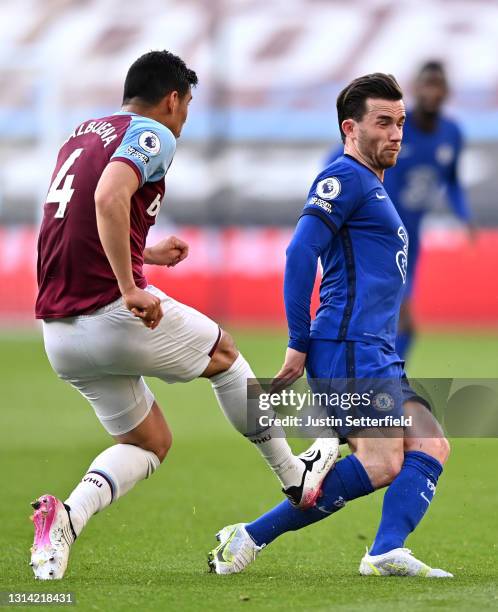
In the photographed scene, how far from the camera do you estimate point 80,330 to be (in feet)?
16.2

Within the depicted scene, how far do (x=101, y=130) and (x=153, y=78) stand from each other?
31cm

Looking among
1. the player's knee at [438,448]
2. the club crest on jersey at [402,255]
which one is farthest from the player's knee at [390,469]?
the club crest on jersey at [402,255]

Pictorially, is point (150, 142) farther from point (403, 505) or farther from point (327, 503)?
point (403, 505)

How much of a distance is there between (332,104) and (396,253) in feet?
84.1

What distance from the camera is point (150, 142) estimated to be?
482cm

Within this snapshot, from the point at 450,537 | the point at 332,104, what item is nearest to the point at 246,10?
the point at 332,104

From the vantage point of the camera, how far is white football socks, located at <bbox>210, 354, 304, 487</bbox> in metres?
5.11

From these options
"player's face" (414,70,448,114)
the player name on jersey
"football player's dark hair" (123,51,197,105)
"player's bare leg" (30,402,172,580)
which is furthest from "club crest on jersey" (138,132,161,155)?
"player's face" (414,70,448,114)

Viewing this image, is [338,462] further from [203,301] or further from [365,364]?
[203,301]

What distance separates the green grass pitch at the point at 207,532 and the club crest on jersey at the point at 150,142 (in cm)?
162

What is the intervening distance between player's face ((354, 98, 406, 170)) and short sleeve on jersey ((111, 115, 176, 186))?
77 cm

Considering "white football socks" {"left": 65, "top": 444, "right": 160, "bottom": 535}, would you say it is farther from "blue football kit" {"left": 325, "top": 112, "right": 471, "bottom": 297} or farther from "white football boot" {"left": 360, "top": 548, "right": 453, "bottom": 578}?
"blue football kit" {"left": 325, "top": 112, "right": 471, "bottom": 297}

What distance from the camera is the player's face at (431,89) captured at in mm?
9539

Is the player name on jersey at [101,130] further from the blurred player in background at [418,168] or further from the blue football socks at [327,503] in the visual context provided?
the blurred player in background at [418,168]
